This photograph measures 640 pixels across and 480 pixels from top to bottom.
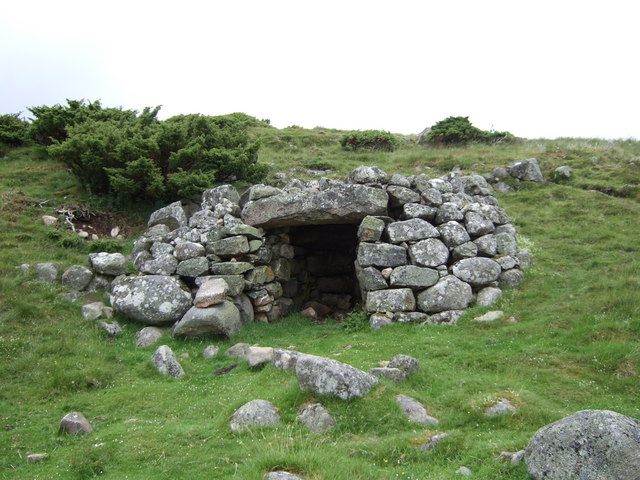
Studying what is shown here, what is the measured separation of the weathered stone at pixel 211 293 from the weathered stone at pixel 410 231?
4.82m

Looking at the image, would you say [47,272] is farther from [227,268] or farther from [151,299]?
[227,268]

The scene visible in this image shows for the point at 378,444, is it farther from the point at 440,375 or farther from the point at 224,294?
the point at 224,294

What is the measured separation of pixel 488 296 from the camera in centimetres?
1333

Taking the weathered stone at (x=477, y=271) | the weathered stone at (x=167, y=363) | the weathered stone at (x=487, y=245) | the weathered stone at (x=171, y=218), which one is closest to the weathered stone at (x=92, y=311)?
the weathered stone at (x=167, y=363)

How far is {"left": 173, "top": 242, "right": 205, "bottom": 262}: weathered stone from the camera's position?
14.5 m

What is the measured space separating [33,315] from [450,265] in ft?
34.8

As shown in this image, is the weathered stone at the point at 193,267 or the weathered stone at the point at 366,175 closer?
the weathered stone at the point at 193,267

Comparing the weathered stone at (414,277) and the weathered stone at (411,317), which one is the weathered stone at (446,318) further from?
the weathered stone at (414,277)

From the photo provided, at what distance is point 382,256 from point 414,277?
3.56ft

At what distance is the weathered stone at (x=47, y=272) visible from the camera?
1351cm

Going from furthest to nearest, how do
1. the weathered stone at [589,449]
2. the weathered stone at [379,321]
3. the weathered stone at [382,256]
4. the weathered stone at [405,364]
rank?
the weathered stone at [382,256] < the weathered stone at [379,321] < the weathered stone at [405,364] < the weathered stone at [589,449]

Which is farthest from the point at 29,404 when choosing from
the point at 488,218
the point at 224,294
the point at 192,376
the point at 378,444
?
the point at 488,218

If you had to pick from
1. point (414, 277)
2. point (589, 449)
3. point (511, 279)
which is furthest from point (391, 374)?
point (511, 279)

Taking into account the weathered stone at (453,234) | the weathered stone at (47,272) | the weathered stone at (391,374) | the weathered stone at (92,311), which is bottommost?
the weathered stone at (92,311)
